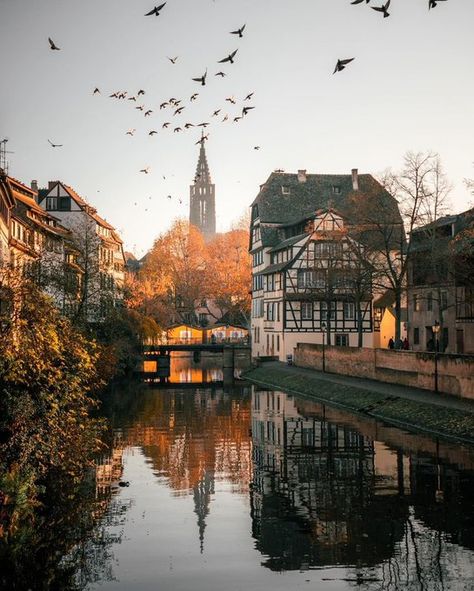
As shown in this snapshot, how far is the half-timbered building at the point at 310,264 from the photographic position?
215 ft

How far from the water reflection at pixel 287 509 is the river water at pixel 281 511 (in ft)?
0.13

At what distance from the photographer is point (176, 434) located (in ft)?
126

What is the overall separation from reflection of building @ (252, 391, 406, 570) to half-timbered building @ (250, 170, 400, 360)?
26.1 metres

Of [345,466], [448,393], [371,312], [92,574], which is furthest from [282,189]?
[92,574]

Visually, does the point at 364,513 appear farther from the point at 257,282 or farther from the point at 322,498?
the point at 257,282

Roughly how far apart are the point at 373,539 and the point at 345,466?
10.2 metres

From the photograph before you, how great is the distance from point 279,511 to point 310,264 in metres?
54.8

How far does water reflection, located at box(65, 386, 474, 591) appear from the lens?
650 inches

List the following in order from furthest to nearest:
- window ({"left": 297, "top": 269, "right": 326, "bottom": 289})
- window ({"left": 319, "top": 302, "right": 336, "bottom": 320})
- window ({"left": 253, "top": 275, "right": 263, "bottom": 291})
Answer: window ({"left": 253, "top": 275, "right": 263, "bottom": 291}) → window ({"left": 319, "top": 302, "right": 336, "bottom": 320}) → window ({"left": 297, "top": 269, "right": 326, "bottom": 289})

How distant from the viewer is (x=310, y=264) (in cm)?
7600

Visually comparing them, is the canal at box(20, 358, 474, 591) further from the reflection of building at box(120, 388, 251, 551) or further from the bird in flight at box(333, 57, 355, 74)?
the bird in flight at box(333, 57, 355, 74)

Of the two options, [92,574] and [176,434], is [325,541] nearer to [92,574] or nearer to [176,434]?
[92,574]

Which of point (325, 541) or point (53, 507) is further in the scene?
point (53, 507)

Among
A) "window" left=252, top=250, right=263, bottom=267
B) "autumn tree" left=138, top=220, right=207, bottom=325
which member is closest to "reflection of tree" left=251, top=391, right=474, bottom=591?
"window" left=252, top=250, right=263, bottom=267
